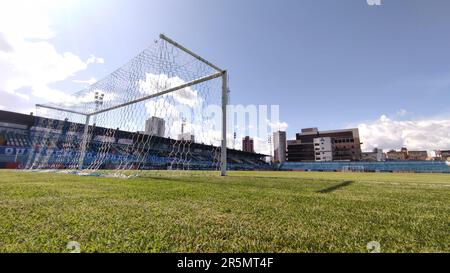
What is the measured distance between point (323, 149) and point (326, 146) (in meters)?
1.51

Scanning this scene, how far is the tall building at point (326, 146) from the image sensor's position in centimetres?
7250

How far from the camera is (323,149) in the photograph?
2936 inches

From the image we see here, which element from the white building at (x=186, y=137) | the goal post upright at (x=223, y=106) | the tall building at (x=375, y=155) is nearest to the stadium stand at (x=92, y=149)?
the white building at (x=186, y=137)

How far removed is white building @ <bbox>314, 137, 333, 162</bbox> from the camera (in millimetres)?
73938

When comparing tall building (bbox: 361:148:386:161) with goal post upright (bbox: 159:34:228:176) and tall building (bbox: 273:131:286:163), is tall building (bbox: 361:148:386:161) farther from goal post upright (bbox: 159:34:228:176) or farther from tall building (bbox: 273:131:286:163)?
goal post upright (bbox: 159:34:228:176)

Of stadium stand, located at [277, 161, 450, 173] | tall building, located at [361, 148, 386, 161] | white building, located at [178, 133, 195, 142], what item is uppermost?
tall building, located at [361, 148, 386, 161]

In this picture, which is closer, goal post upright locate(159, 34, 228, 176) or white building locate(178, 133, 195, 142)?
goal post upright locate(159, 34, 228, 176)

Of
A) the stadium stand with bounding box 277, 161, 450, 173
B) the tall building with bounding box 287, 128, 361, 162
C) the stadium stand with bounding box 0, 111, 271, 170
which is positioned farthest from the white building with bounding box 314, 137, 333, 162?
the stadium stand with bounding box 0, 111, 271, 170

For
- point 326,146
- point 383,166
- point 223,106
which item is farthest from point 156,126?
point 326,146

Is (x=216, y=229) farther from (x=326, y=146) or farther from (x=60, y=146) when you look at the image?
(x=326, y=146)

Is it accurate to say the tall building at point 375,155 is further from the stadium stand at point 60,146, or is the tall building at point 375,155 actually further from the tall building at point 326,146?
the stadium stand at point 60,146

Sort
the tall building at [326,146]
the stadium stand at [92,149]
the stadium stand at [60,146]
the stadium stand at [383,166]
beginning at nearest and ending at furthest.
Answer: the stadium stand at [60,146], the stadium stand at [92,149], the stadium stand at [383,166], the tall building at [326,146]

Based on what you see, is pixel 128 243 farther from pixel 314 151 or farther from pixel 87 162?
pixel 314 151
